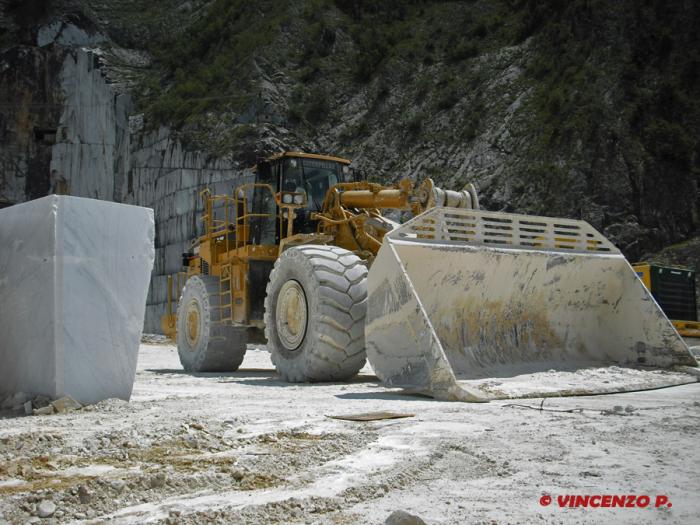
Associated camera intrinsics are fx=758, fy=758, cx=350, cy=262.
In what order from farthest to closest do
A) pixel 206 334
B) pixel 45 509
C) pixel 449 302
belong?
1. pixel 206 334
2. pixel 449 302
3. pixel 45 509

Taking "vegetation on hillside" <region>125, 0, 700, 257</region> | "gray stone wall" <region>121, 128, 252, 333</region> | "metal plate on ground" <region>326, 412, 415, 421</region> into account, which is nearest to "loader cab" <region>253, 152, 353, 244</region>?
"metal plate on ground" <region>326, 412, 415, 421</region>

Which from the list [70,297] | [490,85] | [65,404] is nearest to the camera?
[65,404]

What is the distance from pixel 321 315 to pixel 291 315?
91cm

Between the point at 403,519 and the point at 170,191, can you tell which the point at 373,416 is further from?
the point at 170,191

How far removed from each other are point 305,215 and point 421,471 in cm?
701

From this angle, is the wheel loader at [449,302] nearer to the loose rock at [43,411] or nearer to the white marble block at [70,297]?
the white marble block at [70,297]

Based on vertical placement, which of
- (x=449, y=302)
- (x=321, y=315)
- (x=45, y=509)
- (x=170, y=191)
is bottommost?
(x=45, y=509)

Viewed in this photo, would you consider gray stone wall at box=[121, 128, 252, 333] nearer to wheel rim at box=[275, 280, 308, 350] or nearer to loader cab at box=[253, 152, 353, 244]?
loader cab at box=[253, 152, 353, 244]

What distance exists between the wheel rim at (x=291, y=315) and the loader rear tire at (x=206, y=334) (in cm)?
226

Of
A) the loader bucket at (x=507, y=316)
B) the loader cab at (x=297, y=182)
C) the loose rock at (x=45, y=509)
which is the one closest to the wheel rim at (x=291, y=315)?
the loader bucket at (x=507, y=316)

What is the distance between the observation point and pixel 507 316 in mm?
7840

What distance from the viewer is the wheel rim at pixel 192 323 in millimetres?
11219

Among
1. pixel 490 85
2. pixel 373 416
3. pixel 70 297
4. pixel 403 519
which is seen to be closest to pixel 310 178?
pixel 70 297

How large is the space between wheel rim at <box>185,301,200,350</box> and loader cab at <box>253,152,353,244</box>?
1.57m
